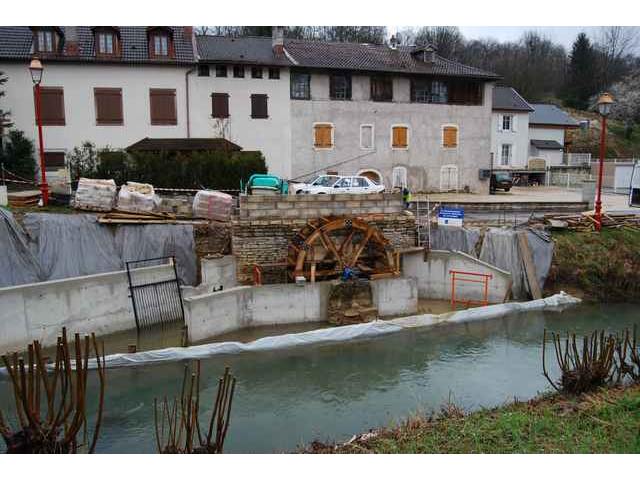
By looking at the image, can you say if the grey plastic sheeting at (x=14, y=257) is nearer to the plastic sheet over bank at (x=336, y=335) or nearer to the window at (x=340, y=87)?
the plastic sheet over bank at (x=336, y=335)

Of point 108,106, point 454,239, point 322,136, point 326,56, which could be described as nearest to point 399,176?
point 322,136

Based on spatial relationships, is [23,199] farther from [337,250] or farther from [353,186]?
[353,186]

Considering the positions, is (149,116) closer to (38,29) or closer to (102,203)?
(38,29)

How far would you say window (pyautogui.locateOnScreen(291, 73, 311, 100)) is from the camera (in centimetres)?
2722

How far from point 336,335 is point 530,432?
26.8ft

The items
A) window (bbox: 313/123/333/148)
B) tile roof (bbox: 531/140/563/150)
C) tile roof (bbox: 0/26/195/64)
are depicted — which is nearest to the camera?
tile roof (bbox: 0/26/195/64)

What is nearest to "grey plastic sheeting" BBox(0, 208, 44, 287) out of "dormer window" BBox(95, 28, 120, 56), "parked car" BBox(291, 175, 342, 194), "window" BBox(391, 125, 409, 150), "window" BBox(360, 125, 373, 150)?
"parked car" BBox(291, 175, 342, 194)

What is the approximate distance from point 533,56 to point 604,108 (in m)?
61.3

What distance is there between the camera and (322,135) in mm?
27859

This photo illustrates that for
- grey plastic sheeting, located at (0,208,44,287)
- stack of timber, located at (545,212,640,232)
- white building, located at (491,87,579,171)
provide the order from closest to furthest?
1. grey plastic sheeting, located at (0,208,44,287)
2. stack of timber, located at (545,212,640,232)
3. white building, located at (491,87,579,171)

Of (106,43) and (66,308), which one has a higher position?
(106,43)

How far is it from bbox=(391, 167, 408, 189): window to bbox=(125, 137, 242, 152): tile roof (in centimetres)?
899

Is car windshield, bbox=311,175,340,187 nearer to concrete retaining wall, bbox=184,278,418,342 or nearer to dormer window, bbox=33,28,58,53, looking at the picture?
concrete retaining wall, bbox=184,278,418,342

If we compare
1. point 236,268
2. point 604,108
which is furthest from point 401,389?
point 604,108
